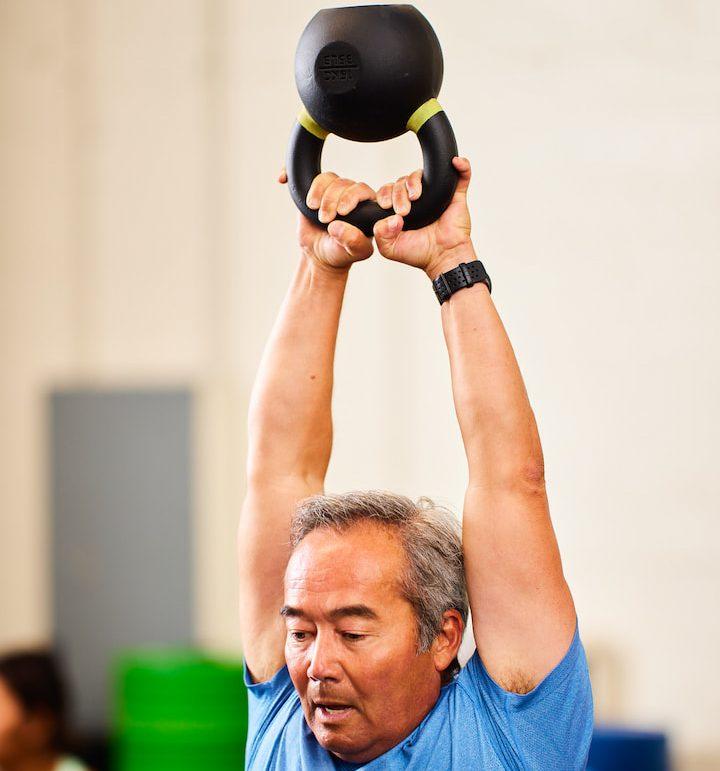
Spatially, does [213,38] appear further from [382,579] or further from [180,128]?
[382,579]

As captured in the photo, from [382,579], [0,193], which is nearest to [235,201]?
[0,193]

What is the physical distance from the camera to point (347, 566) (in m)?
1.22

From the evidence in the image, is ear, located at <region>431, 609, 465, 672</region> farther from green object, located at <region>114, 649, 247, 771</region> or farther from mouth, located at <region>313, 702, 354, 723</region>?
green object, located at <region>114, 649, 247, 771</region>

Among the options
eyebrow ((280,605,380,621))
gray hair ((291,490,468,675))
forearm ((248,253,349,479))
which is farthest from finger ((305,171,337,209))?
eyebrow ((280,605,380,621))

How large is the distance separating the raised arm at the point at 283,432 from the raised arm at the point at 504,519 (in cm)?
24

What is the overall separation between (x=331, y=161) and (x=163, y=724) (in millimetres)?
2044

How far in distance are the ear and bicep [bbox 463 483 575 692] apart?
2.6 inches

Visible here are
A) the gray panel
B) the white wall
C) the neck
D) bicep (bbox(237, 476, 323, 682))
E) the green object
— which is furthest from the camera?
the gray panel

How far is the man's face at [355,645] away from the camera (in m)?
1.20

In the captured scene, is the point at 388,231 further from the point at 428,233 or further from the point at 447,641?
the point at 447,641

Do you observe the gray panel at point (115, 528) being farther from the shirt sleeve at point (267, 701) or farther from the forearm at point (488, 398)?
the forearm at point (488, 398)

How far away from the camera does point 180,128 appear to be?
173 inches

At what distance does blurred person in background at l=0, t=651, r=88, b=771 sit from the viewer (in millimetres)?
2787

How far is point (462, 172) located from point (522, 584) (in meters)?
0.46
